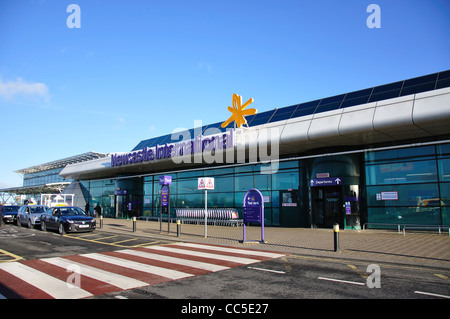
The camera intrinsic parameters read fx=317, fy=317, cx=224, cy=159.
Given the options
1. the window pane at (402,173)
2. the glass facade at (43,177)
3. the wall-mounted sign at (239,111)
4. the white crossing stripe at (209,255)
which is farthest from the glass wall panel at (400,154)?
the glass facade at (43,177)

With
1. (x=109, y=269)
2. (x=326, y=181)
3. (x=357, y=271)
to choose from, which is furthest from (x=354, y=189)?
(x=109, y=269)

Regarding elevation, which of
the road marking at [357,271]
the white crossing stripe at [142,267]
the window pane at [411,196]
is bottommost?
the road marking at [357,271]

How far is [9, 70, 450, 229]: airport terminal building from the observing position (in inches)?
633

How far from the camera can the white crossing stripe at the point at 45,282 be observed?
233 inches

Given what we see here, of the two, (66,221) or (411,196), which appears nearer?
(66,221)

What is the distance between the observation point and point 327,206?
19.7 m

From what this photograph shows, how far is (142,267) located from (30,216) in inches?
689

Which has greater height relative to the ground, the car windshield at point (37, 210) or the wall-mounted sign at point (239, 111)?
the wall-mounted sign at point (239, 111)

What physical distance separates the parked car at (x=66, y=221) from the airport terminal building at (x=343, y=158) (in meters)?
8.92

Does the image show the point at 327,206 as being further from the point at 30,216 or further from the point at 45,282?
the point at 30,216

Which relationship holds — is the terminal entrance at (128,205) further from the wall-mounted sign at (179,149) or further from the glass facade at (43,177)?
the glass facade at (43,177)

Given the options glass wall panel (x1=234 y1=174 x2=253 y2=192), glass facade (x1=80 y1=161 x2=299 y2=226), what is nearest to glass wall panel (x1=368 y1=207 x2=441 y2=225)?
glass facade (x1=80 y1=161 x2=299 y2=226)

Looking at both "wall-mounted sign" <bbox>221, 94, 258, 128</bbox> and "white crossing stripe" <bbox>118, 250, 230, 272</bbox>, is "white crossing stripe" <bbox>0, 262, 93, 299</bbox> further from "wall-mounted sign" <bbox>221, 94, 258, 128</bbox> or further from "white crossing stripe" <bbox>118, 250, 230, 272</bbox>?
"wall-mounted sign" <bbox>221, 94, 258, 128</bbox>
